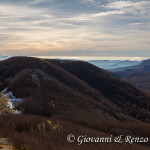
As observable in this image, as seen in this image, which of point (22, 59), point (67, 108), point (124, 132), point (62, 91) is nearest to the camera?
point (124, 132)

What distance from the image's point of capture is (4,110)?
38500 mm

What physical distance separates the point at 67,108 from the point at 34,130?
2451 cm

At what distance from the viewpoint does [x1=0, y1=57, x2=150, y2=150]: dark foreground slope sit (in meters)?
31.0

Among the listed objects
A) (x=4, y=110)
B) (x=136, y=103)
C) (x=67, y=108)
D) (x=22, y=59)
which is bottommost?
(x=136, y=103)

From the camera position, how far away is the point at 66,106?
5803cm

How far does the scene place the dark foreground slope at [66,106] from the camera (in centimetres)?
3099

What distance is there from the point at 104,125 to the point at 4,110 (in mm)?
23647

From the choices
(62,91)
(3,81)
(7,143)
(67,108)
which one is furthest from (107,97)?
(7,143)

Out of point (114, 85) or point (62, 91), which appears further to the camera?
point (114, 85)

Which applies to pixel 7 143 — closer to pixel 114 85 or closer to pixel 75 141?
pixel 75 141

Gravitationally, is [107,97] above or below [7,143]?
below

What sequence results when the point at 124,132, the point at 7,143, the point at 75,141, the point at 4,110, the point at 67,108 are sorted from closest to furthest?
the point at 7,143 → the point at 75,141 → the point at 4,110 → the point at 124,132 → the point at 67,108

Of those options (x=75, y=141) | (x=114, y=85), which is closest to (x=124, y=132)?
(x=75, y=141)

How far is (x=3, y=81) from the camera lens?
7625 centimetres
